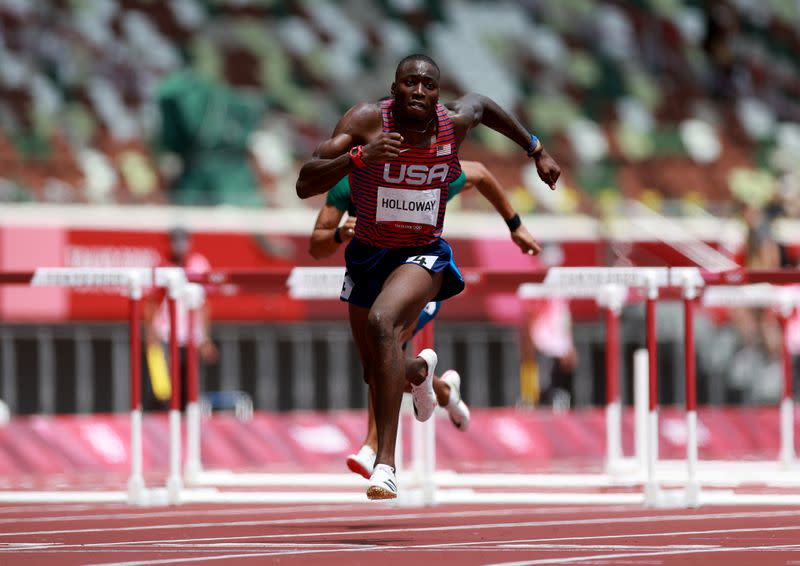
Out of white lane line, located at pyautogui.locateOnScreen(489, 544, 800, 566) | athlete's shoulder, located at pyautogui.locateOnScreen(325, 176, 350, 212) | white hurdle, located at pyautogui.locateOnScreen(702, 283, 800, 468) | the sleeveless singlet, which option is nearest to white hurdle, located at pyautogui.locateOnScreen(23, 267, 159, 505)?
athlete's shoulder, located at pyautogui.locateOnScreen(325, 176, 350, 212)

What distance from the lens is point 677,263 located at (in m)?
19.6

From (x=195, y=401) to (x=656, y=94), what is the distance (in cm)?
1548

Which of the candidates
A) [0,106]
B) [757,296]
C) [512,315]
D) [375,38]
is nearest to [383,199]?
[757,296]

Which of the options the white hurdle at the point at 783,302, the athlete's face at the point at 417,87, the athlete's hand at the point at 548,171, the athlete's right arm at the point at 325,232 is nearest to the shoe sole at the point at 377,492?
the athlete's face at the point at 417,87

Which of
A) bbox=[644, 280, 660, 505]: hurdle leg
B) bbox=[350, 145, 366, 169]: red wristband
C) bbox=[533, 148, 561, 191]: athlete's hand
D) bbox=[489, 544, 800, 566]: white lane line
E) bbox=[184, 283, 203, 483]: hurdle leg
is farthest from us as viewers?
bbox=[184, 283, 203, 483]: hurdle leg

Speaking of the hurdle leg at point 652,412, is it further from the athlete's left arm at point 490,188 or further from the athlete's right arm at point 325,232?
the athlete's right arm at point 325,232

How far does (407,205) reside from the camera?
7.18m

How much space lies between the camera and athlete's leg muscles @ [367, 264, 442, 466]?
6.96m

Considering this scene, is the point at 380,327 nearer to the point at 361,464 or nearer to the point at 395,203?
the point at 395,203

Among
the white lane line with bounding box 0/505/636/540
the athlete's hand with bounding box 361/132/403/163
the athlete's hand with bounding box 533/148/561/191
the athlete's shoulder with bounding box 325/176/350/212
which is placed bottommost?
the white lane line with bounding box 0/505/636/540

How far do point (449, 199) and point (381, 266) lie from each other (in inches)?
38.5

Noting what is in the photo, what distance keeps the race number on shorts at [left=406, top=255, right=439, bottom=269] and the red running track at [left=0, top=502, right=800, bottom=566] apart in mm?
1116

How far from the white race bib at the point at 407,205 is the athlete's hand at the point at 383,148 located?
1.30 ft

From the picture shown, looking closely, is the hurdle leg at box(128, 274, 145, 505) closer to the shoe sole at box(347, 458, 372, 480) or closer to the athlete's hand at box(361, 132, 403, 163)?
the shoe sole at box(347, 458, 372, 480)
